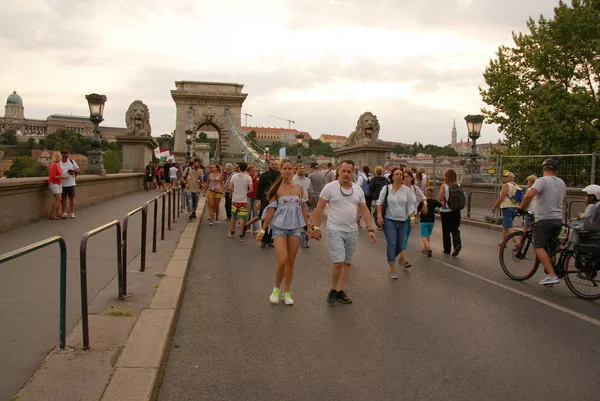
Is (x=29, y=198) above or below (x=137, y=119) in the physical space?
below

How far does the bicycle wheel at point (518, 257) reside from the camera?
7.79 metres

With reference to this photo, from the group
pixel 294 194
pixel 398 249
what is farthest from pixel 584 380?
pixel 398 249

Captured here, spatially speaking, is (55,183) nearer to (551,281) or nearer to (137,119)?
(551,281)

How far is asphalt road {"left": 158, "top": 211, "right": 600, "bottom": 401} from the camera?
12.9ft

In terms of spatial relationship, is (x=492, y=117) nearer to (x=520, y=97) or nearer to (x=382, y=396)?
(x=520, y=97)

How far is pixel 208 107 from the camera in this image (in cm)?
6119

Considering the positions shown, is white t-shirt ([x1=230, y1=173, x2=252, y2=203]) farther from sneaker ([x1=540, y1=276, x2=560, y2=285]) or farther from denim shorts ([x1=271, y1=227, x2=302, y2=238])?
sneaker ([x1=540, y1=276, x2=560, y2=285])

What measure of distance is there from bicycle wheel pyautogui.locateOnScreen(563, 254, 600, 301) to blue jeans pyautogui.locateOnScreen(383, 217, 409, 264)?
236 centimetres

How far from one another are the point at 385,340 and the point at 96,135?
16.7 meters

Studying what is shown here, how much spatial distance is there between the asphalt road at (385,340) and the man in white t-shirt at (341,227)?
0.27 metres

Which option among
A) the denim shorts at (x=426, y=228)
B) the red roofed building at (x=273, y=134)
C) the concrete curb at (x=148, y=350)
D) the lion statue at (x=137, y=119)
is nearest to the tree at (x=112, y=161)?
the lion statue at (x=137, y=119)

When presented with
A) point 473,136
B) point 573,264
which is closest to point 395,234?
point 573,264

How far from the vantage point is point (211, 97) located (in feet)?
198

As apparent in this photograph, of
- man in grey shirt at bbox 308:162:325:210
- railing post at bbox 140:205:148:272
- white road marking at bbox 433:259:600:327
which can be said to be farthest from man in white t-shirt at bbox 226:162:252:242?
white road marking at bbox 433:259:600:327
